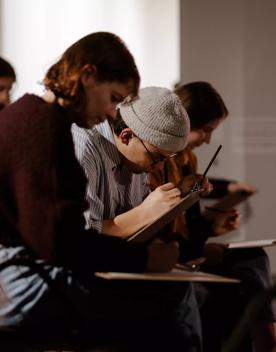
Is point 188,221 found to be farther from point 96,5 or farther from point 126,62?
point 96,5

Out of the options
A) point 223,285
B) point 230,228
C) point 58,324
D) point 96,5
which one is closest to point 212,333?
point 223,285

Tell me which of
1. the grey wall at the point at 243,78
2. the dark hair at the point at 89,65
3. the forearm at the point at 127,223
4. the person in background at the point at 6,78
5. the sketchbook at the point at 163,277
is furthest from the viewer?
the grey wall at the point at 243,78

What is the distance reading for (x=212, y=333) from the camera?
10.8 feet

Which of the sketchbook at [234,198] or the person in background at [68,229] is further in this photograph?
the sketchbook at [234,198]

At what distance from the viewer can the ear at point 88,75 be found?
2.22 m

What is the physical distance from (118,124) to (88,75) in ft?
1.79

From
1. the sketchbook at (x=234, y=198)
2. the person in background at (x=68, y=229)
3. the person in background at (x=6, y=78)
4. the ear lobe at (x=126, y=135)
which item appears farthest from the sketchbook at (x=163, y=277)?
the person in background at (x=6, y=78)

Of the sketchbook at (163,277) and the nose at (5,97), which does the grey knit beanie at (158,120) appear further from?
the nose at (5,97)

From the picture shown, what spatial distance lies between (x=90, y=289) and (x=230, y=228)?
3.57ft

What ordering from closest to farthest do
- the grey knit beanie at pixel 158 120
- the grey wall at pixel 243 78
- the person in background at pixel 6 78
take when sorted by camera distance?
the grey knit beanie at pixel 158 120 < the person in background at pixel 6 78 < the grey wall at pixel 243 78

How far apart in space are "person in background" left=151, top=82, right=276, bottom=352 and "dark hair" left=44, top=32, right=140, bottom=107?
3.04ft

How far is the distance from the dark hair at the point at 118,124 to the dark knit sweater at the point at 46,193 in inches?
23.3

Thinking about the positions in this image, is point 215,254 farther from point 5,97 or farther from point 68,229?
point 68,229

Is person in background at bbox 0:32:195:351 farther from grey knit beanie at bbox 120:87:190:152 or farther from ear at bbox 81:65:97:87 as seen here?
grey knit beanie at bbox 120:87:190:152
